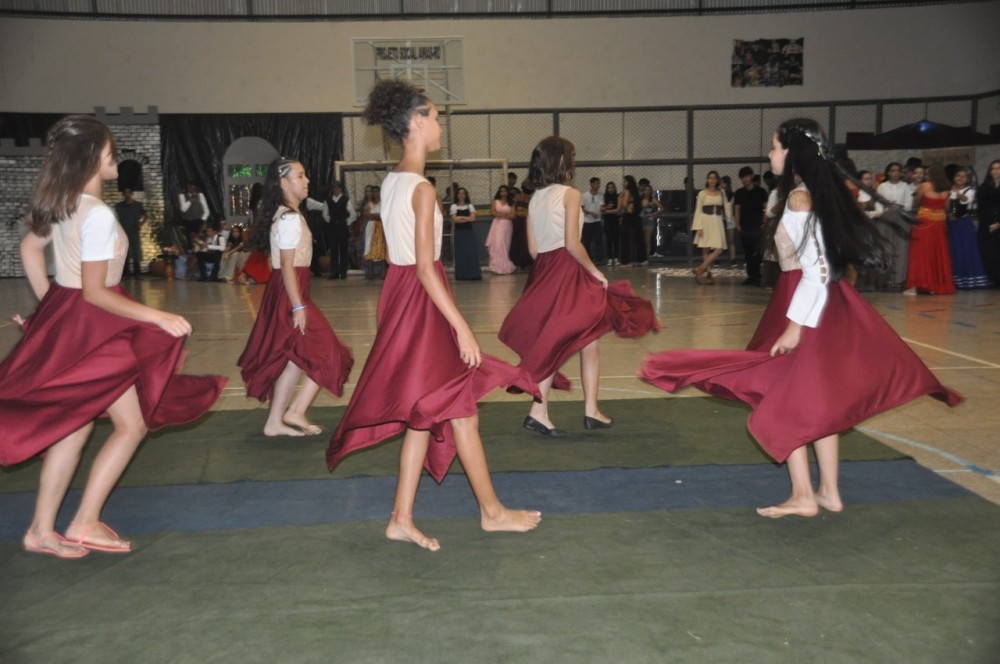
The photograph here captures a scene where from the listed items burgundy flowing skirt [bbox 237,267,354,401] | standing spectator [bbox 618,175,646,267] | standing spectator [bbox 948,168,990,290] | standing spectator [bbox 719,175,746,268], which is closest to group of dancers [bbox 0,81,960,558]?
burgundy flowing skirt [bbox 237,267,354,401]

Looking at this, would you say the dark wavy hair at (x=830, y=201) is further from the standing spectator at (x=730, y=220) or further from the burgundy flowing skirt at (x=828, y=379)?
the standing spectator at (x=730, y=220)

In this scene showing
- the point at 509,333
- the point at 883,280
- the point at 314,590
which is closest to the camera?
the point at 314,590

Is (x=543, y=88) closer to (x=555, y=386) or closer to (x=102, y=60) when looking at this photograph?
(x=102, y=60)

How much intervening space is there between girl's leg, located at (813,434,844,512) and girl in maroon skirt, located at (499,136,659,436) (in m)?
1.72

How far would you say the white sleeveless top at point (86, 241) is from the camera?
11.9 ft

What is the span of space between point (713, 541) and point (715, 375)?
75 centimetres

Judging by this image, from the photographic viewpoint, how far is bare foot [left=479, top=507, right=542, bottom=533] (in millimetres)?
4016

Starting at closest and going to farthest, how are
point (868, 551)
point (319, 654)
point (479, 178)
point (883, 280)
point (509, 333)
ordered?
point (319, 654) < point (868, 551) < point (509, 333) < point (883, 280) < point (479, 178)

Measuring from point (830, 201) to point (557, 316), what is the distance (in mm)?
1991

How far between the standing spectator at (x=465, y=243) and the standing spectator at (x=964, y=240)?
25.6 feet

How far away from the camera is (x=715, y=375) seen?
13.9ft

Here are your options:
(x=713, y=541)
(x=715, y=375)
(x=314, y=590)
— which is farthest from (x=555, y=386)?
(x=314, y=590)

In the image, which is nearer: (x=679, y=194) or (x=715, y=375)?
(x=715, y=375)

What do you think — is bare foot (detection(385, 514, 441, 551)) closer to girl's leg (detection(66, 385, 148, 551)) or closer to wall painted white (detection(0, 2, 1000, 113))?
girl's leg (detection(66, 385, 148, 551))
